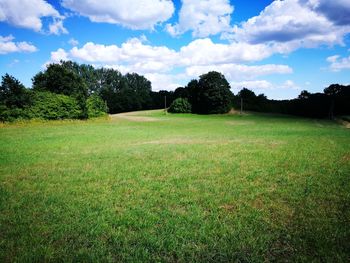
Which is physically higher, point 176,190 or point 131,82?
point 131,82

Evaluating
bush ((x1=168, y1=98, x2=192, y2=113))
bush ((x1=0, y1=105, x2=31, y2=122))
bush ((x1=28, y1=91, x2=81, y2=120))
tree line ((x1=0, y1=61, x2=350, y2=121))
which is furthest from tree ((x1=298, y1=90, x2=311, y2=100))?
bush ((x1=0, y1=105, x2=31, y2=122))

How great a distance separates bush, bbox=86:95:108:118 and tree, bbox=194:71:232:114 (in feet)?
83.8

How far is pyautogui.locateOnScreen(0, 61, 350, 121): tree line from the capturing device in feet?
108

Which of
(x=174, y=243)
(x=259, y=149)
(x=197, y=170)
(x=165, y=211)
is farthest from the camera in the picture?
(x=259, y=149)

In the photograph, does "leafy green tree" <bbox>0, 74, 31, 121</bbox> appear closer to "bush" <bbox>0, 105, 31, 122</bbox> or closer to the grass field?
"bush" <bbox>0, 105, 31, 122</bbox>

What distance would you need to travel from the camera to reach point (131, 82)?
5084 inches

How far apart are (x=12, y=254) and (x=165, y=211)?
112 inches

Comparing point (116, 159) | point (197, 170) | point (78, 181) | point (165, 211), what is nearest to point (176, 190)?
point (165, 211)

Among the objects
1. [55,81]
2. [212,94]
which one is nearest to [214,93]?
[212,94]

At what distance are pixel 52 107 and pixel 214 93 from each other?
3540 centimetres

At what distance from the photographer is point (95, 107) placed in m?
43.1

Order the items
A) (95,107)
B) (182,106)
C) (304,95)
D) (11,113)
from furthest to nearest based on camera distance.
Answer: (182,106)
(304,95)
(95,107)
(11,113)

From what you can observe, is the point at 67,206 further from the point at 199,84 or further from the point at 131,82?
the point at 131,82

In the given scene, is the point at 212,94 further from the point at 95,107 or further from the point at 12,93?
the point at 12,93
